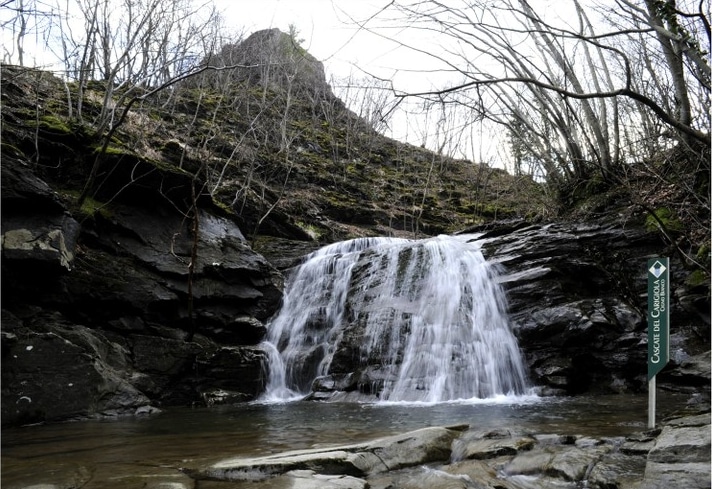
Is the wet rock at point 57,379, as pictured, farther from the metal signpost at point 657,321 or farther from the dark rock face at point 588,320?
the metal signpost at point 657,321

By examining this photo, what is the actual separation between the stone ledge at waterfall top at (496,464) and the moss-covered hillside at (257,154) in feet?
25.7

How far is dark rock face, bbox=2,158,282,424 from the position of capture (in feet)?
24.4

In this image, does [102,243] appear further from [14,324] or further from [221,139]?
[221,139]

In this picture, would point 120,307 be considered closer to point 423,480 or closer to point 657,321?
point 423,480

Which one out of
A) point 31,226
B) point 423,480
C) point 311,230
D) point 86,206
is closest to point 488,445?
point 423,480

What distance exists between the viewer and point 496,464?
4012 millimetres

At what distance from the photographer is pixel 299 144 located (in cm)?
2533

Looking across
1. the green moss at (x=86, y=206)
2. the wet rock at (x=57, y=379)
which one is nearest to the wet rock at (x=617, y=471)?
the wet rock at (x=57, y=379)

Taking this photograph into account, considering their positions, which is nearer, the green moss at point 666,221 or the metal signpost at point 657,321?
the metal signpost at point 657,321

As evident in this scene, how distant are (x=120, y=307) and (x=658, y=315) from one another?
29.0ft

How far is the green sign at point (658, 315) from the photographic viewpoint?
4.82 m

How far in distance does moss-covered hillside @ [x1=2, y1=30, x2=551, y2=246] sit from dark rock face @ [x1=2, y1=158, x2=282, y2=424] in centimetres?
106

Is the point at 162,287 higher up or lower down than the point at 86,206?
lower down

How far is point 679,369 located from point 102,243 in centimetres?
1091
